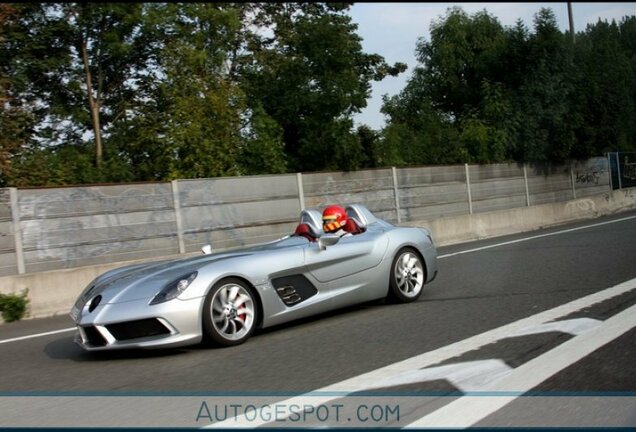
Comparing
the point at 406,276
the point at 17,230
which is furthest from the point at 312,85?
the point at 406,276

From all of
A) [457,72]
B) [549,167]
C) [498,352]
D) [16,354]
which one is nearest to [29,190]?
[16,354]

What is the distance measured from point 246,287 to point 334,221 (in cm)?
171

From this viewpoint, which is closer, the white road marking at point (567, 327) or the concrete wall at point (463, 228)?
the white road marking at point (567, 327)

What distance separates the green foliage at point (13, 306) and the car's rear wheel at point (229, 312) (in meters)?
5.00

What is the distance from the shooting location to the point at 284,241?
300 inches

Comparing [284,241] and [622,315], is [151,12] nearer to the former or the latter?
[284,241]

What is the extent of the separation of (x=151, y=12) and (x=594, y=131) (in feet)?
58.9

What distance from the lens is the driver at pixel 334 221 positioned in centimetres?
803

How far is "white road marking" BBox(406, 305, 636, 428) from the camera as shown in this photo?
13.6 feet

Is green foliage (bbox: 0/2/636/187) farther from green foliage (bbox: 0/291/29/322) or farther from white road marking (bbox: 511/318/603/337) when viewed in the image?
white road marking (bbox: 511/318/603/337)

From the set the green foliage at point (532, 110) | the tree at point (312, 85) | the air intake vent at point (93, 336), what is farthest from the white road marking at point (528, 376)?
the green foliage at point (532, 110)

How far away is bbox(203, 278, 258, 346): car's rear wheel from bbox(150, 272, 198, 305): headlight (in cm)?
21

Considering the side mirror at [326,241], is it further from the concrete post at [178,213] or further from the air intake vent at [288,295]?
the concrete post at [178,213]

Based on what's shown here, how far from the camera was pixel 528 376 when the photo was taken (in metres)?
5.01
